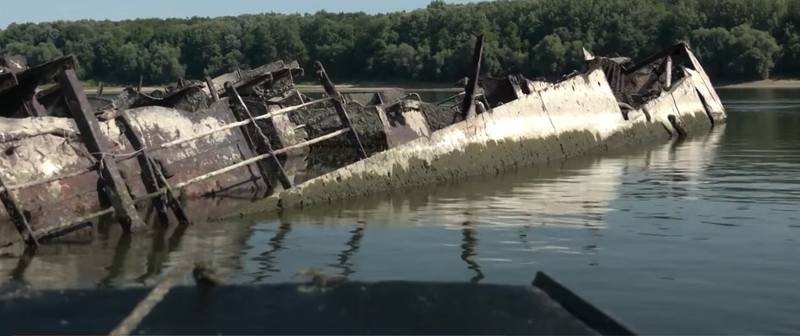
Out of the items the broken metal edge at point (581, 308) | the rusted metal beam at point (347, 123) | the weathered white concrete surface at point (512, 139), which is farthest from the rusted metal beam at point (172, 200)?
the broken metal edge at point (581, 308)

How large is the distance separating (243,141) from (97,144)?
7.13ft

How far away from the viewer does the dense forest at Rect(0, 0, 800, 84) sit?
6535cm

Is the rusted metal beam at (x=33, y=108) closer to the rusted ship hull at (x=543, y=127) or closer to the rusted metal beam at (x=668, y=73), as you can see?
the rusted ship hull at (x=543, y=127)

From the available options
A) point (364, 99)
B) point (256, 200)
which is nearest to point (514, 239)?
point (256, 200)

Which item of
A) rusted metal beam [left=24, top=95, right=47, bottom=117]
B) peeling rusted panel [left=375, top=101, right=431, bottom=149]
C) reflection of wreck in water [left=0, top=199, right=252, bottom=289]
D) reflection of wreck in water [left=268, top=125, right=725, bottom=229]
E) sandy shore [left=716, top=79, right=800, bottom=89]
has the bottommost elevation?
sandy shore [left=716, top=79, right=800, bottom=89]

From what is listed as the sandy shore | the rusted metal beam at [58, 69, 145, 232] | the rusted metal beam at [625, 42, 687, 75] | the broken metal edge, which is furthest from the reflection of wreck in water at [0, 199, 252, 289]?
the sandy shore

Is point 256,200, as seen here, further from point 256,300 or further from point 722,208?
point 256,300

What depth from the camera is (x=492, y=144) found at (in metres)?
14.8

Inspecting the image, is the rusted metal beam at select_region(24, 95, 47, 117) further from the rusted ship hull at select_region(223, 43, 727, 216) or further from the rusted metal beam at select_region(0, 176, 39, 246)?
the rusted ship hull at select_region(223, 43, 727, 216)

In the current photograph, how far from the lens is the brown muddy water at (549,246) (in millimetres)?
7188

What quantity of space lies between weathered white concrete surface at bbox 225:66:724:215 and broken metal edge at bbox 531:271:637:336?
6290 mm

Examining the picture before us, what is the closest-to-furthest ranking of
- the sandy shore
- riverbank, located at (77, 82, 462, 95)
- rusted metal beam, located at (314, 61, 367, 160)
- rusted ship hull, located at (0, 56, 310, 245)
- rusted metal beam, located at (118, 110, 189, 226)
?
1. rusted ship hull, located at (0, 56, 310, 245)
2. rusted metal beam, located at (118, 110, 189, 226)
3. rusted metal beam, located at (314, 61, 367, 160)
4. the sandy shore
5. riverbank, located at (77, 82, 462, 95)

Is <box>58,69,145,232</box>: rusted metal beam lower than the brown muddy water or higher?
higher

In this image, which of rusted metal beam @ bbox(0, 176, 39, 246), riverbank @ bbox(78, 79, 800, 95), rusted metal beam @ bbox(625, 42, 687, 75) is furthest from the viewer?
riverbank @ bbox(78, 79, 800, 95)
